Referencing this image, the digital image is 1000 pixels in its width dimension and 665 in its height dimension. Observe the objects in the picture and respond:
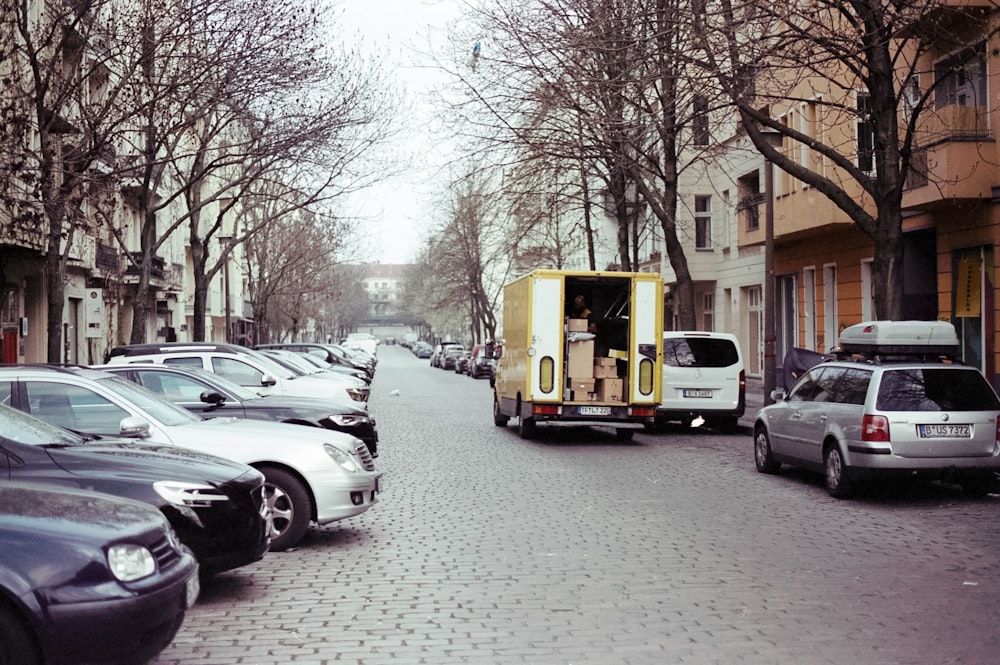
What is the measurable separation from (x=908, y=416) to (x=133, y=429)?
775cm

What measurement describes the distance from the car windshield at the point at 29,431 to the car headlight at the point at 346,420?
195 inches

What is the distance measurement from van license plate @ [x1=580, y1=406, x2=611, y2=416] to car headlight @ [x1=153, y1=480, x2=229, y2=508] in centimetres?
1261

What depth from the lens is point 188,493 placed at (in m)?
7.15

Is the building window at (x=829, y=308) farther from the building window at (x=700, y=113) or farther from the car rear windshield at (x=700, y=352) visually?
the car rear windshield at (x=700, y=352)

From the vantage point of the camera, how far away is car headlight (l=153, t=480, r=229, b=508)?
7090 millimetres

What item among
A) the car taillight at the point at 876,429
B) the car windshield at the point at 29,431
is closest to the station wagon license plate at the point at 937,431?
the car taillight at the point at 876,429

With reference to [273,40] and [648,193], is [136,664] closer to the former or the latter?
[273,40]

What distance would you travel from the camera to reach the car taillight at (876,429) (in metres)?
12.2

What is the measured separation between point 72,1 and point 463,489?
1132 cm

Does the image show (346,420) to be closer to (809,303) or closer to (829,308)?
(829,308)

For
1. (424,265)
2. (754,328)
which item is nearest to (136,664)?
(754,328)

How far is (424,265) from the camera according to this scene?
284 ft

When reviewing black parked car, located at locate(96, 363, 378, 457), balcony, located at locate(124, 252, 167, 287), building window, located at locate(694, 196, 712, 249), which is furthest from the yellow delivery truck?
balcony, located at locate(124, 252, 167, 287)

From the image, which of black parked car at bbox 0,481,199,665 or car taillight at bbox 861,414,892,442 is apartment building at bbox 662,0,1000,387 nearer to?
car taillight at bbox 861,414,892,442
